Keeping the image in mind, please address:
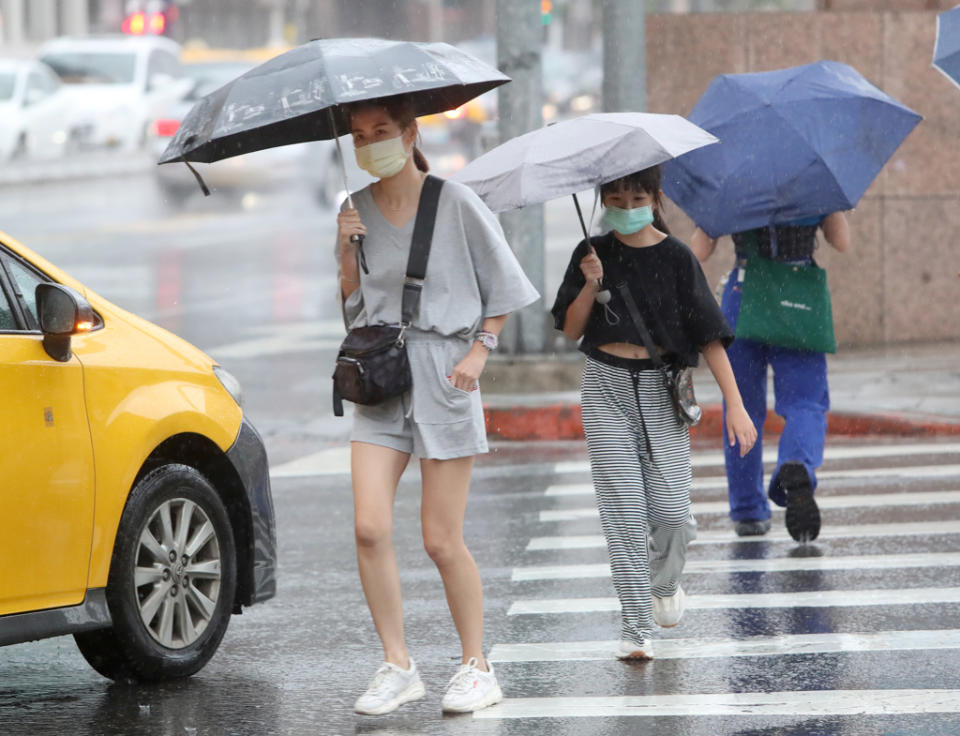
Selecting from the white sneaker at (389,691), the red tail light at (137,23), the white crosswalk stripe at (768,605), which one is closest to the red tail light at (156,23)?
the red tail light at (137,23)

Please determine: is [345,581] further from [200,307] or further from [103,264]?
[103,264]

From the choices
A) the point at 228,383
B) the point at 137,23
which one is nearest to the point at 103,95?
the point at 137,23

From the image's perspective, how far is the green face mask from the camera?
6055 mm

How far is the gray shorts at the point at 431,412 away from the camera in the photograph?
550 cm

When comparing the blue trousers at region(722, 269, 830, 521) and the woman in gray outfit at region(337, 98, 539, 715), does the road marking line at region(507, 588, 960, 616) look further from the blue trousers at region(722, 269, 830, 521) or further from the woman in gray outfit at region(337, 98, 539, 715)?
the woman in gray outfit at region(337, 98, 539, 715)

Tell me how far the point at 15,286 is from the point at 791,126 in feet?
11.2

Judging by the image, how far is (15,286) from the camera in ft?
19.0

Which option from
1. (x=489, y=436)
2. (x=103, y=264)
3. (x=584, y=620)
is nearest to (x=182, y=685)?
(x=584, y=620)

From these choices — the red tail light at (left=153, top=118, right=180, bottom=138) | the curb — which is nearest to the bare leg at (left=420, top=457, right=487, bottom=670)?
the curb

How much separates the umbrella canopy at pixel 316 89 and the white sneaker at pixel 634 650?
190cm

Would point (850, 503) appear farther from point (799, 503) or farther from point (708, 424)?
point (708, 424)

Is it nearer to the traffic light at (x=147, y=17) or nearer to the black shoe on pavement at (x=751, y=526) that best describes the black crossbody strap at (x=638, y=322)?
the black shoe on pavement at (x=751, y=526)

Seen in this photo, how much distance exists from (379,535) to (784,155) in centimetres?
297

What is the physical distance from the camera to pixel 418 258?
548cm
